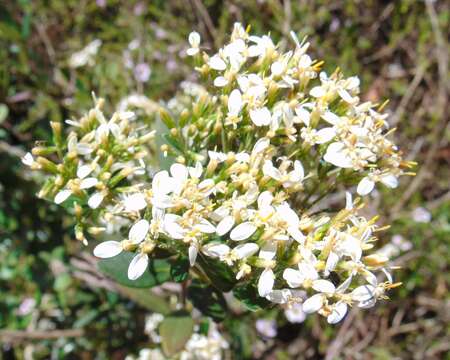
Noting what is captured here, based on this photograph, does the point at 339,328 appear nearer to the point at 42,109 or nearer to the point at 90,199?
the point at 42,109

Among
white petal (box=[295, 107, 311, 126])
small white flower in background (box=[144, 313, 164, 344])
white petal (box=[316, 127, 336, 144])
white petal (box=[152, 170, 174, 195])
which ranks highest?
white petal (box=[152, 170, 174, 195])

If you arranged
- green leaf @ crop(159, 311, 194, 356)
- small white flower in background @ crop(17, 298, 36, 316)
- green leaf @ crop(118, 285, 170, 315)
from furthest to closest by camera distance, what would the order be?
small white flower in background @ crop(17, 298, 36, 316) → green leaf @ crop(118, 285, 170, 315) → green leaf @ crop(159, 311, 194, 356)

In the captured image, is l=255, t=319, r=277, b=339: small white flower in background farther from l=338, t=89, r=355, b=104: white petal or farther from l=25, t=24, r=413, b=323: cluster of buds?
l=338, t=89, r=355, b=104: white petal

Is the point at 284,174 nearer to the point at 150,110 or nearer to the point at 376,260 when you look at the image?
the point at 376,260

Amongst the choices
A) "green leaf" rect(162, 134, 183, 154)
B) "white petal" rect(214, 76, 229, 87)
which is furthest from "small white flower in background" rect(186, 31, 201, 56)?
"green leaf" rect(162, 134, 183, 154)

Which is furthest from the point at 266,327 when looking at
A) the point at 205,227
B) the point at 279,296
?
the point at 205,227

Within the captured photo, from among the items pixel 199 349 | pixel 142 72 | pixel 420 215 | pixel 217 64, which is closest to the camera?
pixel 217 64
